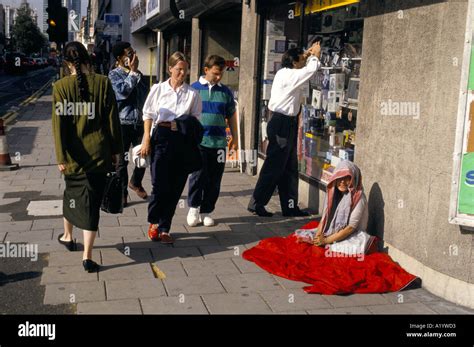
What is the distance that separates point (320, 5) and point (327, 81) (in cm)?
98

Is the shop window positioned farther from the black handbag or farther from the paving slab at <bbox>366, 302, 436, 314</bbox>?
the black handbag

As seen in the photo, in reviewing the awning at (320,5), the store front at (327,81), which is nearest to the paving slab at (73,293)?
the store front at (327,81)

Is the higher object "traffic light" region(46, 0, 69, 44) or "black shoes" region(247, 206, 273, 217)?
"traffic light" region(46, 0, 69, 44)

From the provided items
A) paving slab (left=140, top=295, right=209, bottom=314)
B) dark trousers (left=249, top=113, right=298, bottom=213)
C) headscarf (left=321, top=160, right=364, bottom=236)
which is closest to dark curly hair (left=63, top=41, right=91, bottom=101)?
paving slab (left=140, top=295, right=209, bottom=314)

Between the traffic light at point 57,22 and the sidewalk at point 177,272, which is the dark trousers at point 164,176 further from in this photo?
the traffic light at point 57,22

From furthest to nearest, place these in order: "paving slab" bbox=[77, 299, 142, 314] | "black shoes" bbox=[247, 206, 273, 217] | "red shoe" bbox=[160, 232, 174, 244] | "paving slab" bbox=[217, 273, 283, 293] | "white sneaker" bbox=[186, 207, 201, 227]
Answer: "black shoes" bbox=[247, 206, 273, 217], "white sneaker" bbox=[186, 207, 201, 227], "red shoe" bbox=[160, 232, 174, 244], "paving slab" bbox=[217, 273, 283, 293], "paving slab" bbox=[77, 299, 142, 314]

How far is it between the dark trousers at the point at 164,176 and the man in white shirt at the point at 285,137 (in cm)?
146

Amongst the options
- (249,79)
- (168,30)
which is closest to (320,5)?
(249,79)

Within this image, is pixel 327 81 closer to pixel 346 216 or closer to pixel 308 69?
pixel 308 69

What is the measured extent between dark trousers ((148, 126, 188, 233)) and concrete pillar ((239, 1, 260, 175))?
3.91 meters

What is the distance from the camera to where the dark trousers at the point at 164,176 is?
6031 millimetres

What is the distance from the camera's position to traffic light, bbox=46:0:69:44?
13.0 m

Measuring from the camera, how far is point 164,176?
6062 millimetres
